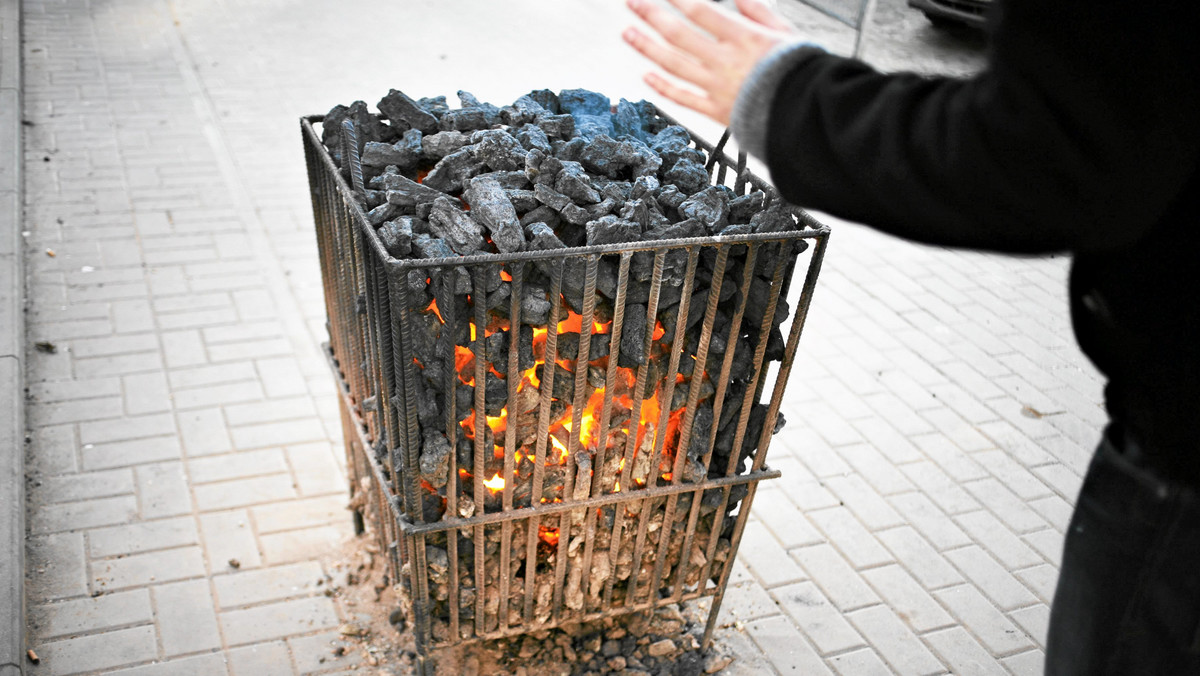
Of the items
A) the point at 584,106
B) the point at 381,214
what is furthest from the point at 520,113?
the point at 381,214

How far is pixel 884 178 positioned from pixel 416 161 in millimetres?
1458

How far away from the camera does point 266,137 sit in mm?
6086

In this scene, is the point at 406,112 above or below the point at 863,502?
above

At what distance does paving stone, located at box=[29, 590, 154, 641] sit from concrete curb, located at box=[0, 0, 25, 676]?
0.07 m

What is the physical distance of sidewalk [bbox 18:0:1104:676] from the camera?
2.77m

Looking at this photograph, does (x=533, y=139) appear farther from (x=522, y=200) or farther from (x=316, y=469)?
(x=316, y=469)

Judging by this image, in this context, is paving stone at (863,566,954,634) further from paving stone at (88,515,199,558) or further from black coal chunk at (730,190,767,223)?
paving stone at (88,515,199,558)

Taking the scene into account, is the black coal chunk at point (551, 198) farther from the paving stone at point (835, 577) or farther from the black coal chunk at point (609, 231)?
the paving stone at point (835, 577)

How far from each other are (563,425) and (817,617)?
4.17ft

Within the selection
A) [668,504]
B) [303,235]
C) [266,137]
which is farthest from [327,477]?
[266,137]

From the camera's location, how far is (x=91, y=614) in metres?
2.66

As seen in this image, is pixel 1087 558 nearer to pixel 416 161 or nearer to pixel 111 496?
pixel 416 161

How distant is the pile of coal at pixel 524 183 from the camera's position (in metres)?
1.87

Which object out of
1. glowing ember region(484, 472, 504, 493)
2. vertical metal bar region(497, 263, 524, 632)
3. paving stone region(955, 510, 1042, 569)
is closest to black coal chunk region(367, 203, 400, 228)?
vertical metal bar region(497, 263, 524, 632)
